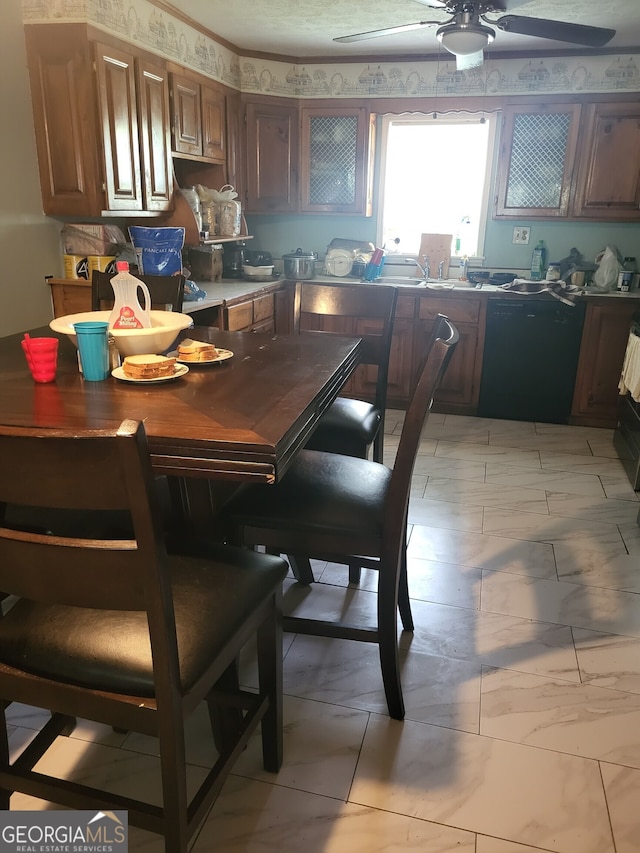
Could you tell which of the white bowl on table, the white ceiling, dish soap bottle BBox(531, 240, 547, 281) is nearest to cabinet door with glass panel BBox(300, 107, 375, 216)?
the white ceiling

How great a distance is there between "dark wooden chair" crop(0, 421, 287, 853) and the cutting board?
3652 mm

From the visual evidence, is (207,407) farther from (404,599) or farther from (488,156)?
(488,156)

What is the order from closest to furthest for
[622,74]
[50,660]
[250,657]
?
[50,660], [250,657], [622,74]

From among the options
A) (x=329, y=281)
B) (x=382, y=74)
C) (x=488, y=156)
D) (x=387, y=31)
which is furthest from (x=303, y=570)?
(x=382, y=74)

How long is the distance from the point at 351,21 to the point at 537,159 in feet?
4.89

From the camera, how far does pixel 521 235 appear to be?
15.1 ft

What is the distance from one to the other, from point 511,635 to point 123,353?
154cm

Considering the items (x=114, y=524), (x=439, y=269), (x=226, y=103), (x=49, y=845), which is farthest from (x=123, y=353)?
(x=439, y=269)

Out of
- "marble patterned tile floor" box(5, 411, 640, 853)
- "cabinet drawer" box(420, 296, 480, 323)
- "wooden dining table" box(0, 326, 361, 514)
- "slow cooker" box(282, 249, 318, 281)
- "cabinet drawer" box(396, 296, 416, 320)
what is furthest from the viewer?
"slow cooker" box(282, 249, 318, 281)

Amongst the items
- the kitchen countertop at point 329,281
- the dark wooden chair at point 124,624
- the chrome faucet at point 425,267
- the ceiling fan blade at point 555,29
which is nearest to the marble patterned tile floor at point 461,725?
the dark wooden chair at point 124,624

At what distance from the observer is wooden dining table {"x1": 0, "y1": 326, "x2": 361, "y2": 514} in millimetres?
1288

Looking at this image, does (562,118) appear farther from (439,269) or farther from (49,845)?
(49,845)

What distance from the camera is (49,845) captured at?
1354 millimetres

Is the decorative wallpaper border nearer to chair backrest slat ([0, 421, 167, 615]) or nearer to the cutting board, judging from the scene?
the cutting board
